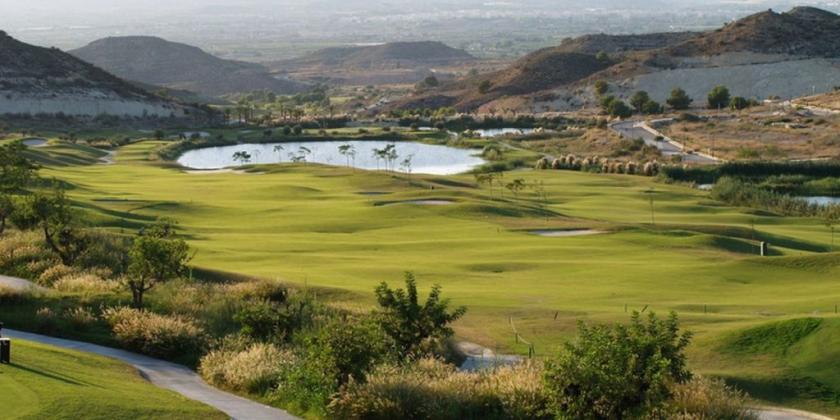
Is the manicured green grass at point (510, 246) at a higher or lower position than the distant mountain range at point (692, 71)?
lower

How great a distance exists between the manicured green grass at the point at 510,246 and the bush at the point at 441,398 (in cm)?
409

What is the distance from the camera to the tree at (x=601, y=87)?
5669 inches

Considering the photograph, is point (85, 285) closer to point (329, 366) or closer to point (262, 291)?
point (262, 291)

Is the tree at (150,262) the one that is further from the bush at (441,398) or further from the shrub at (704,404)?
the shrub at (704,404)

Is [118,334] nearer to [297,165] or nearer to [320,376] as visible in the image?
[320,376]

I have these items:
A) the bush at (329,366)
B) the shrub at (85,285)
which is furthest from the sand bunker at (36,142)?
the bush at (329,366)

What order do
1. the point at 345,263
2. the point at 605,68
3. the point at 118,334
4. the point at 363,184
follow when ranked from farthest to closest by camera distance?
the point at 605,68 < the point at 363,184 < the point at 345,263 < the point at 118,334

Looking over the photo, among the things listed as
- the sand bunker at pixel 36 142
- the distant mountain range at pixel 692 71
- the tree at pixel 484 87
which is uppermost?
the distant mountain range at pixel 692 71

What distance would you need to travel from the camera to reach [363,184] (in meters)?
63.7

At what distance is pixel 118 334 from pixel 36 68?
117 meters

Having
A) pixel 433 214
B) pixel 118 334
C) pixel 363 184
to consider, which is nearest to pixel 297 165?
pixel 363 184

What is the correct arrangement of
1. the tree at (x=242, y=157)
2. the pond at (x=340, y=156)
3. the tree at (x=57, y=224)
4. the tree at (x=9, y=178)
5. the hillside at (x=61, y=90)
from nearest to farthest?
the tree at (x=57, y=224) < the tree at (x=9, y=178) < the pond at (x=340, y=156) < the tree at (x=242, y=157) < the hillside at (x=61, y=90)

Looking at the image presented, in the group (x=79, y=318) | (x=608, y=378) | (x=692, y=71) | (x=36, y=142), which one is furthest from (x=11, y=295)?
(x=692, y=71)

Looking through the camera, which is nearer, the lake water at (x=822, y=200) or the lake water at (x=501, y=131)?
the lake water at (x=822, y=200)
